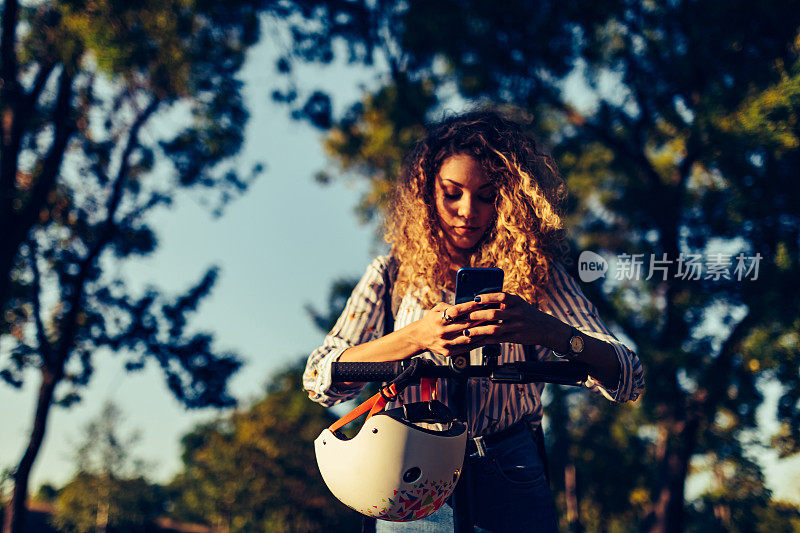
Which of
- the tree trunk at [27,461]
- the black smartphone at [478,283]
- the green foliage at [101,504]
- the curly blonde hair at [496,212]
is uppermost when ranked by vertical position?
the curly blonde hair at [496,212]

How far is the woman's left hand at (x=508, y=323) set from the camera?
1.49m

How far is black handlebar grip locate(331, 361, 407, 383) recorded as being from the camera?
160 cm

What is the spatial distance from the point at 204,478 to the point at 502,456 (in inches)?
1464

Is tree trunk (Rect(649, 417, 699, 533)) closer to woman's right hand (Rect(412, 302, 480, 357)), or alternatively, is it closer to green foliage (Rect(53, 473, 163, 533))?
woman's right hand (Rect(412, 302, 480, 357))

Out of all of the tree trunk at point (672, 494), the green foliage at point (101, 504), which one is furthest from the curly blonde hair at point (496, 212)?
the green foliage at point (101, 504)

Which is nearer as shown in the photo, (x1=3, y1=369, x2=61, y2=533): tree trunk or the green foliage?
(x1=3, y1=369, x2=61, y2=533): tree trunk

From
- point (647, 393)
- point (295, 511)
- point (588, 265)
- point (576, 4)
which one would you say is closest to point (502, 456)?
point (588, 265)

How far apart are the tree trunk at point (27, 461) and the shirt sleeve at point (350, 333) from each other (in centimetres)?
1157

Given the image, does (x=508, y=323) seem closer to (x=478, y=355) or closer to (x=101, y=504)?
(x=478, y=355)

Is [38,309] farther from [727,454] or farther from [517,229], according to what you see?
[727,454]

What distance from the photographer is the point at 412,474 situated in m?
1.50

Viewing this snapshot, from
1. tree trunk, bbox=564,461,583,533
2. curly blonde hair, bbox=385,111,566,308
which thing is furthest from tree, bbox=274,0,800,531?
tree trunk, bbox=564,461,583,533

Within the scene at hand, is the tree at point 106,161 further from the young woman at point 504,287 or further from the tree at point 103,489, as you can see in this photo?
the tree at point 103,489

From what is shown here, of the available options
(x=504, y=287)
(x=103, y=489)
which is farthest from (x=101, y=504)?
(x=504, y=287)
